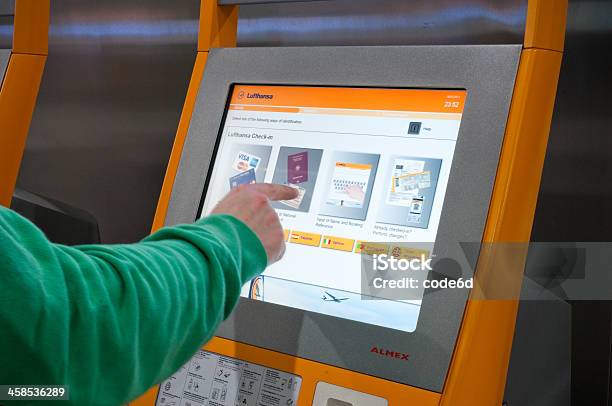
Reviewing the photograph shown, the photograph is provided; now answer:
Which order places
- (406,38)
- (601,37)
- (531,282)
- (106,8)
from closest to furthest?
(531,282) < (601,37) < (406,38) < (106,8)

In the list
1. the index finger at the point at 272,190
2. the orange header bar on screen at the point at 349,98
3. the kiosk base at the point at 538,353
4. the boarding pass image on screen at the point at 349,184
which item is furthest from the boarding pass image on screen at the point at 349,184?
the kiosk base at the point at 538,353

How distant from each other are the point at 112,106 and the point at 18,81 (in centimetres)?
84

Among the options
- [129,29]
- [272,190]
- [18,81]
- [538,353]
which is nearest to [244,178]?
[272,190]

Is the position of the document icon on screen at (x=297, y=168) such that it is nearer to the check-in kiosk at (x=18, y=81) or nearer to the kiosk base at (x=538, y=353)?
the kiosk base at (x=538, y=353)

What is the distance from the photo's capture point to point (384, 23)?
2.06 m

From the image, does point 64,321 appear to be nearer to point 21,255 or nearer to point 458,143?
point 21,255

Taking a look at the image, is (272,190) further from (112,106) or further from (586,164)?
(112,106)

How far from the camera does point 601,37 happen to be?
1.76m

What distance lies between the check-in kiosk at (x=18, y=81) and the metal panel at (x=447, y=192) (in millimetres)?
547

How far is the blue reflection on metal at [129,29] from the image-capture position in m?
2.44

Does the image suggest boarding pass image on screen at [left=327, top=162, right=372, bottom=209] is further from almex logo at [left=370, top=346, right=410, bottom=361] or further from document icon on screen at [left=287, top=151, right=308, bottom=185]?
almex logo at [left=370, top=346, right=410, bottom=361]

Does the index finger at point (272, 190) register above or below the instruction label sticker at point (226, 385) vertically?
above

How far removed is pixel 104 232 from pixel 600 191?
5.49ft

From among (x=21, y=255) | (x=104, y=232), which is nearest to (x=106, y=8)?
(x=104, y=232)
